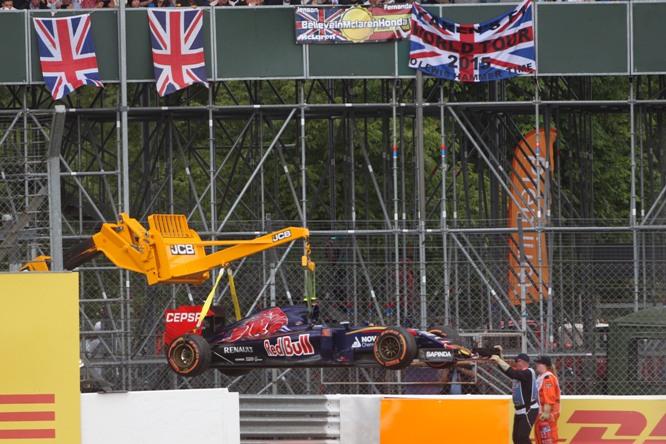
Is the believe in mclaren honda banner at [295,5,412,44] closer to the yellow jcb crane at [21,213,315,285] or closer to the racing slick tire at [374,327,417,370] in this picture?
the yellow jcb crane at [21,213,315,285]

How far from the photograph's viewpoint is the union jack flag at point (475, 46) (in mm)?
21734

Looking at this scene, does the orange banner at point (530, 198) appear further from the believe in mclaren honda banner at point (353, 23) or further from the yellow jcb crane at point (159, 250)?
the yellow jcb crane at point (159, 250)

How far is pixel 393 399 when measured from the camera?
50.7ft

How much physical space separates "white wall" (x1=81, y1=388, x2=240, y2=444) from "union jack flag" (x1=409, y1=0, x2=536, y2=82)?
8.96 m

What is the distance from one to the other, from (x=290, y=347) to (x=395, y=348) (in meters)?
1.53

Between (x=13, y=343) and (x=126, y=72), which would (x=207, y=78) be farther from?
(x=13, y=343)

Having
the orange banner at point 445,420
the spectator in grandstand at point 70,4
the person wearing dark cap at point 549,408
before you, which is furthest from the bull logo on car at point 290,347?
the spectator in grandstand at point 70,4

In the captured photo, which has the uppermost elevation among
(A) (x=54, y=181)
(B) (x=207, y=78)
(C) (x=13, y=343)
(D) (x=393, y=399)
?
(B) (x=207, y=78)

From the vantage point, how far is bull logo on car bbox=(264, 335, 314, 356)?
17.2 meters

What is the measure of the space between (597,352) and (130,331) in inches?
245

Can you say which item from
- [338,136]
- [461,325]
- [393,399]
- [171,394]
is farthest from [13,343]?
[338,136]

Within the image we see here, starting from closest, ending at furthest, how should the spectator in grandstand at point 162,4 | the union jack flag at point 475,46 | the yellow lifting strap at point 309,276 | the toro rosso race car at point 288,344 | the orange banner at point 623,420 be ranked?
the orange banner at point 623,420
the toro rosso race car at point 288,344
the yellow lifting strap at point 309,276
the union jack flag at point 475,46
the spectator in grandstand at point 162,4

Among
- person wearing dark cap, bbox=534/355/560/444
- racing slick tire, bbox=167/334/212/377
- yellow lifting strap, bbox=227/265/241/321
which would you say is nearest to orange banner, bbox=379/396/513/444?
person wearing dark cap, bbox=534/355/560/444

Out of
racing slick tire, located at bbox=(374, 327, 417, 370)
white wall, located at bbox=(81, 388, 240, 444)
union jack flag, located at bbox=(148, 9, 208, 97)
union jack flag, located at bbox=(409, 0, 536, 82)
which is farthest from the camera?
union jack flag, located at bbox=(148, 9, 208, 97)
